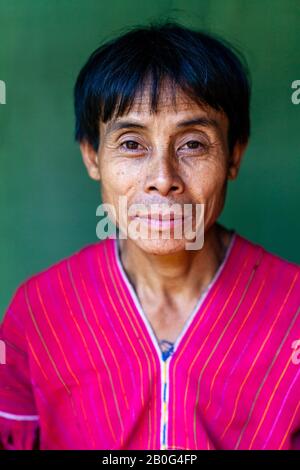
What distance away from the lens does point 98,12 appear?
2377mm

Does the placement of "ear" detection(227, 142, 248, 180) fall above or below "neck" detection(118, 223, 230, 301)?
above

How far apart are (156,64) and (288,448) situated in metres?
1.02

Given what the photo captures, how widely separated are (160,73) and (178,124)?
0.14 metres

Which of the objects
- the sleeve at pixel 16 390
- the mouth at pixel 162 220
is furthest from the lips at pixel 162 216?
the sleeve at pixel 16 390

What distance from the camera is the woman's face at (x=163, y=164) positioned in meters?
1.57

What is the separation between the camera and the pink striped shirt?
5.49ft

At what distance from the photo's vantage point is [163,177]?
1.53m

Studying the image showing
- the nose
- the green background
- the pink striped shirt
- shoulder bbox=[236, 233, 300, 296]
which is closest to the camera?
the nose

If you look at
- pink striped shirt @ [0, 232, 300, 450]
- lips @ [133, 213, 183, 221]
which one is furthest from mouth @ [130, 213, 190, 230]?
pink striped shirt @ [0, 232, 300, 450]

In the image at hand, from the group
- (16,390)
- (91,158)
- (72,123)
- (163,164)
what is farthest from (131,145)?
(72,123)

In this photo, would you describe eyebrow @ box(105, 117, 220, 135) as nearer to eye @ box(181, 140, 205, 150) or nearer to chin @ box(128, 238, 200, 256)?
eye @ box(181, 140, 205, 150)

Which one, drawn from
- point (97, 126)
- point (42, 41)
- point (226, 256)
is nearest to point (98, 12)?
point (42, 41)

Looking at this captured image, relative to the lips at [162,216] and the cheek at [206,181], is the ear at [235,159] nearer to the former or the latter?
the cheek at [206,181]
